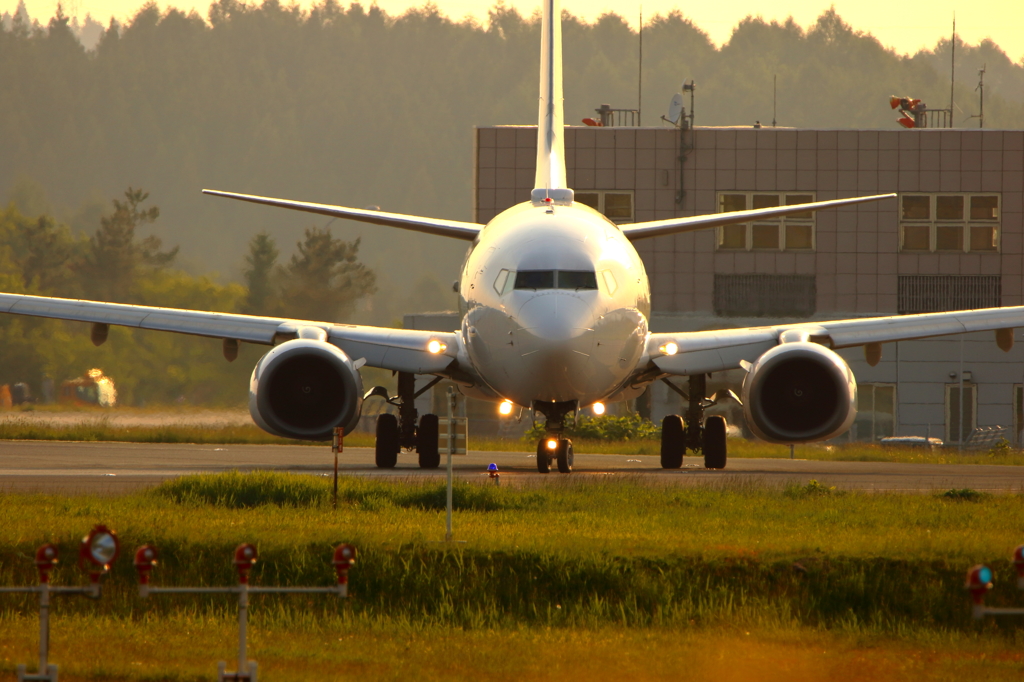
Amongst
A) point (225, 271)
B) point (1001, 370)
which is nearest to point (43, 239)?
point (225, 271)

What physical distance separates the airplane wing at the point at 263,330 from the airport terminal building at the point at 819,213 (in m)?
21.6

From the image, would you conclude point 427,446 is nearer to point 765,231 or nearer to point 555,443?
point 555,443

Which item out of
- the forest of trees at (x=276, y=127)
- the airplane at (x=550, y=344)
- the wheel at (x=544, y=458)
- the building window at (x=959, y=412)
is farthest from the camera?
the forest of trees at (x=276, y=127)

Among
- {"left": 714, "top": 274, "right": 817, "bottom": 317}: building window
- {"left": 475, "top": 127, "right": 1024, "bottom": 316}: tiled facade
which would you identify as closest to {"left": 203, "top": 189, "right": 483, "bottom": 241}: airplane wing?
{"left": 475, "top": 127, "right": 1024, "bottom": 316}: tiled facade

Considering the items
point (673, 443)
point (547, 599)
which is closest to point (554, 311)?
point (673, 443)

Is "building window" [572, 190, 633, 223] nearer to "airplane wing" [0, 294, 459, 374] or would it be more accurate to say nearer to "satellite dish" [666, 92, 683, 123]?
"satellite dish" [666, 92, 683, 123]

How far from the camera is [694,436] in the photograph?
75.9 ft

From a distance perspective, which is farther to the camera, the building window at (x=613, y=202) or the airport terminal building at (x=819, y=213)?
the building window at (x=613, y=202)

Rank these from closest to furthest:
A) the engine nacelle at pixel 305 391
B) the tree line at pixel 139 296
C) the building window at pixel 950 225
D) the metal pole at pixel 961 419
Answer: the engine nacelle at pixel 305 391 < the metal pole at pixel 961 419 < the building window at pixel 950 225 < the tree line at pixel 139 296

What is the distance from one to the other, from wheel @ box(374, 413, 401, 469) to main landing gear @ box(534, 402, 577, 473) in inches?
111

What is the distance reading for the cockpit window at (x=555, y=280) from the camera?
18.7m

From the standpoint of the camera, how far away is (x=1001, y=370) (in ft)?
136

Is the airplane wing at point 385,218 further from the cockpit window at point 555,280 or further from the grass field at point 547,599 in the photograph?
the grass field at point 547,599

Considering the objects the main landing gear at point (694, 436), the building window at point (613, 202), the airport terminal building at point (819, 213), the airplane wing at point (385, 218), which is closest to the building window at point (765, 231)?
the airport terminal building at point (819, 213)
